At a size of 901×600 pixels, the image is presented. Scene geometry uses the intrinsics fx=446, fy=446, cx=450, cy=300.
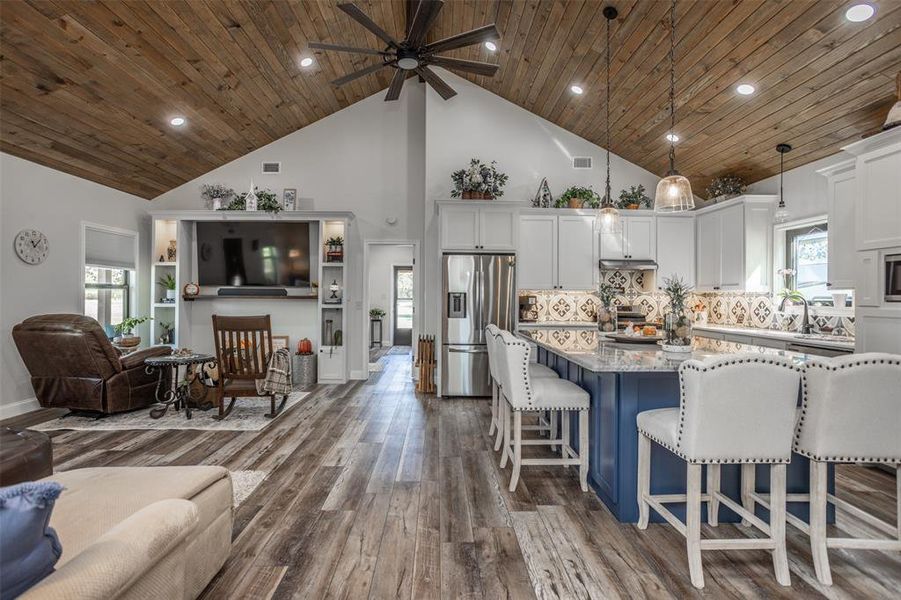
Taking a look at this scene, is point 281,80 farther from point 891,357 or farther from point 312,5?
point 891,357

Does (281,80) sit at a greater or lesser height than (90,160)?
greater

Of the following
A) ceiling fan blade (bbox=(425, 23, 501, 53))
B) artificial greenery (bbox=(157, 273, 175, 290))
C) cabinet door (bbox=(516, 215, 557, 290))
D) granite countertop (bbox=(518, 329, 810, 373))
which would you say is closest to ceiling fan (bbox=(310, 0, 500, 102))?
ceiling fan blade (bbox=(425, 23, 501, 53))

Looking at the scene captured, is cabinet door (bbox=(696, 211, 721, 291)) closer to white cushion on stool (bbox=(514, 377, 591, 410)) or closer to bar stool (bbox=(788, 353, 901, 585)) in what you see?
white cushion on stool (bbox=(514, 377, 591, 410))

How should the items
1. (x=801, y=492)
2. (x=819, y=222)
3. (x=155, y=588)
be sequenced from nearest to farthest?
(x=155, y=588) < (x=801, y=492) < (x=819, y=222)

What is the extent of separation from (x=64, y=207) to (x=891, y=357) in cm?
750

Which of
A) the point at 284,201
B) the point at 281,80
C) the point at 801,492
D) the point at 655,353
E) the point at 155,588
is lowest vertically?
the point at 801,492

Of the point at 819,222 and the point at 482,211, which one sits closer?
the point at 819,222

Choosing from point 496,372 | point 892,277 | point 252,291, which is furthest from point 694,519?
point 252,291

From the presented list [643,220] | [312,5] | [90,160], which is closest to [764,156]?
[643,220]

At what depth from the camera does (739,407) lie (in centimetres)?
201

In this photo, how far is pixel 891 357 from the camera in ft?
6.49

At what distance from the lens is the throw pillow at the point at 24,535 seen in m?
0.93

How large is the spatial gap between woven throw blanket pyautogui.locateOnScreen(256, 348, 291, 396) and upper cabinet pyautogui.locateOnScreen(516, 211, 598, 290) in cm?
321

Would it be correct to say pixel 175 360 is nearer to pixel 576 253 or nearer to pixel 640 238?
pixel 576 253
